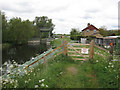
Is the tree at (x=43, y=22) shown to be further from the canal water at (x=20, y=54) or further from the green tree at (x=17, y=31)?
the canal water at (x=20, y=54)

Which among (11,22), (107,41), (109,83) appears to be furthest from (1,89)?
(11,22)

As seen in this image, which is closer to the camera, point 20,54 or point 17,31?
point 20,54

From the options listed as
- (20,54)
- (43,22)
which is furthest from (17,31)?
(43,22)

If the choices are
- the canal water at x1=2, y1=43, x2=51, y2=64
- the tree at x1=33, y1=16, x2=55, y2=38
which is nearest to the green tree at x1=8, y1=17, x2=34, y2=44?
the canal water at x1=2, y1=43, x2=51, y2=64

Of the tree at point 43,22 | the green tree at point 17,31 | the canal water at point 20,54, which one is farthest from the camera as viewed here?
→ the tree at point 43,22

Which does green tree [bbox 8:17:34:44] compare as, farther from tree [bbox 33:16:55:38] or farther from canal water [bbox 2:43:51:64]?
tree [bbox 33:16:55:38]

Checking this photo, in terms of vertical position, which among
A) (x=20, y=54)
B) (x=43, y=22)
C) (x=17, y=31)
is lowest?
(x=20, y=54)

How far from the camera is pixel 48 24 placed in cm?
7800

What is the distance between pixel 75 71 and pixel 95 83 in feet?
6.85

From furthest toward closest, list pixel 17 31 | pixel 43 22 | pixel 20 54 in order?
pixel 43 22 < pixel 17 31 < pixel 20 54

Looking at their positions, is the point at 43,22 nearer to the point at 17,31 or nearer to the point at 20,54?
the point at 17,31

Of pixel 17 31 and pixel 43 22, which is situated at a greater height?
pixel 43 22

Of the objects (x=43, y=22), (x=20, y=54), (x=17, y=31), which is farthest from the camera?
(x=43, y=22)

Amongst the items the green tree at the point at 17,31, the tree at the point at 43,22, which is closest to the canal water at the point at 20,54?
the green tree at the point at 17,31
